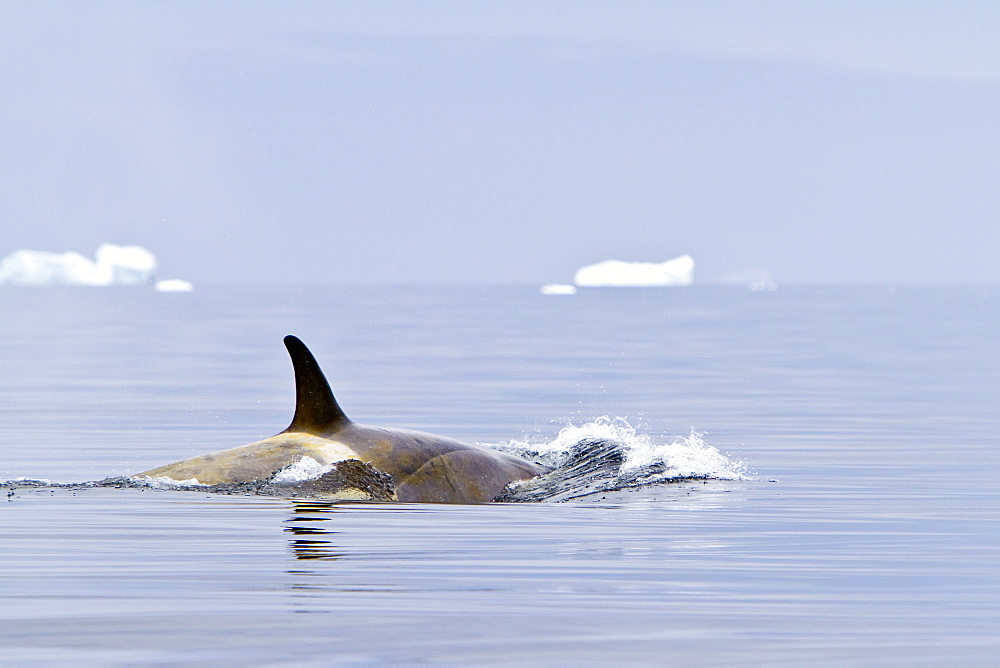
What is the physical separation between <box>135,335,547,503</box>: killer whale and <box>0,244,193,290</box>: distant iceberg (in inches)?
6504

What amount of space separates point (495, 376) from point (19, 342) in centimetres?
2693

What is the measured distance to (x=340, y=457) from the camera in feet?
50.1

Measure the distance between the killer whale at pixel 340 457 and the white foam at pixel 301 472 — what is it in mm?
21

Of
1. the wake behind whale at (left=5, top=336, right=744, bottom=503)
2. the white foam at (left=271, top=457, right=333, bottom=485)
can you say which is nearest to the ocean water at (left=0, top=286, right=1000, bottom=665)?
the wake behind whale at (left=5, top=336, right=744, bottom=503)

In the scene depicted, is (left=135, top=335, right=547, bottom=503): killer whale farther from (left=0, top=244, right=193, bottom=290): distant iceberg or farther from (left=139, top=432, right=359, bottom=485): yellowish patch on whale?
(left=0, top=244, right=193, bottom=290): distant iceberg

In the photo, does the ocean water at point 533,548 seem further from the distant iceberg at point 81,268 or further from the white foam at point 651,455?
the distant iceberg at point 81,268

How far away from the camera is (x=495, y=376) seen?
39.2 meters

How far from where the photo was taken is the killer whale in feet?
50.0

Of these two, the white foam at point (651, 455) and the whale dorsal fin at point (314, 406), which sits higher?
the whale dorsal fin at point (314, 406)

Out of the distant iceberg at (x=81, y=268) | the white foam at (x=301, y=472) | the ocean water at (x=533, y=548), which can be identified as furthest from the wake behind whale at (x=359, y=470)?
the distant iceberg at (x=81, y=268)

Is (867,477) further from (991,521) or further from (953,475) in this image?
(991,521)

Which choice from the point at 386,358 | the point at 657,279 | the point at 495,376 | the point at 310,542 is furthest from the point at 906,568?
the point at 657,279

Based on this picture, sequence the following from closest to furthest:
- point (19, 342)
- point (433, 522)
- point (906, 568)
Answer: point (906, 568), point (433, 522), point (19, 342)

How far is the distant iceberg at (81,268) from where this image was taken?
177250 millimetres
